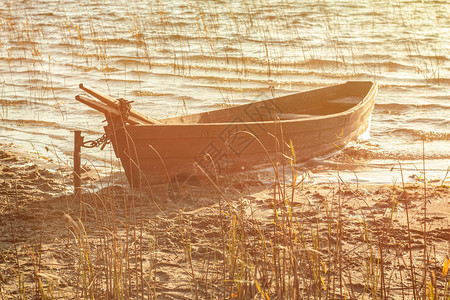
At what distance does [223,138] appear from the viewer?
20.1 ft

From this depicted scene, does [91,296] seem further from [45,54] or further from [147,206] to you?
[45,54]

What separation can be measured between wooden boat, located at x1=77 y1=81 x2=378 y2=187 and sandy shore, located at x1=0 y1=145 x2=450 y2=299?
22 centimetres

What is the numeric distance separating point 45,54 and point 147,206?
11.1 m

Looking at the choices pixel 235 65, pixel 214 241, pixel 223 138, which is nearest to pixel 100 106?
pixel 223 138

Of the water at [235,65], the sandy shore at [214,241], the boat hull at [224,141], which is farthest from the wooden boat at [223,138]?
the water at [235,65]

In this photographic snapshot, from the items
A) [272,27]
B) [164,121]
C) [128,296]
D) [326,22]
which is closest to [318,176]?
[164,121]

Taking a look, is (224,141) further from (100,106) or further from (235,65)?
(235,65)

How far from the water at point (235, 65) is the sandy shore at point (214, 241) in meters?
0.84

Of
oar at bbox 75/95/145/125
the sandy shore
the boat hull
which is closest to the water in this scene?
the boat hull

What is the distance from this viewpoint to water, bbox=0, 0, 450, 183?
341 inches

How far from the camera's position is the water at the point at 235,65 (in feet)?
28.5

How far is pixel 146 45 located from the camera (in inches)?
643

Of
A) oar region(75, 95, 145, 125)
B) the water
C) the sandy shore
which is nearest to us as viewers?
the sandy shore

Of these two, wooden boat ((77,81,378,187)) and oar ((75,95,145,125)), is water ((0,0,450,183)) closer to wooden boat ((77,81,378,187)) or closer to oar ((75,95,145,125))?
wooden boat ((77,81,378,187))
